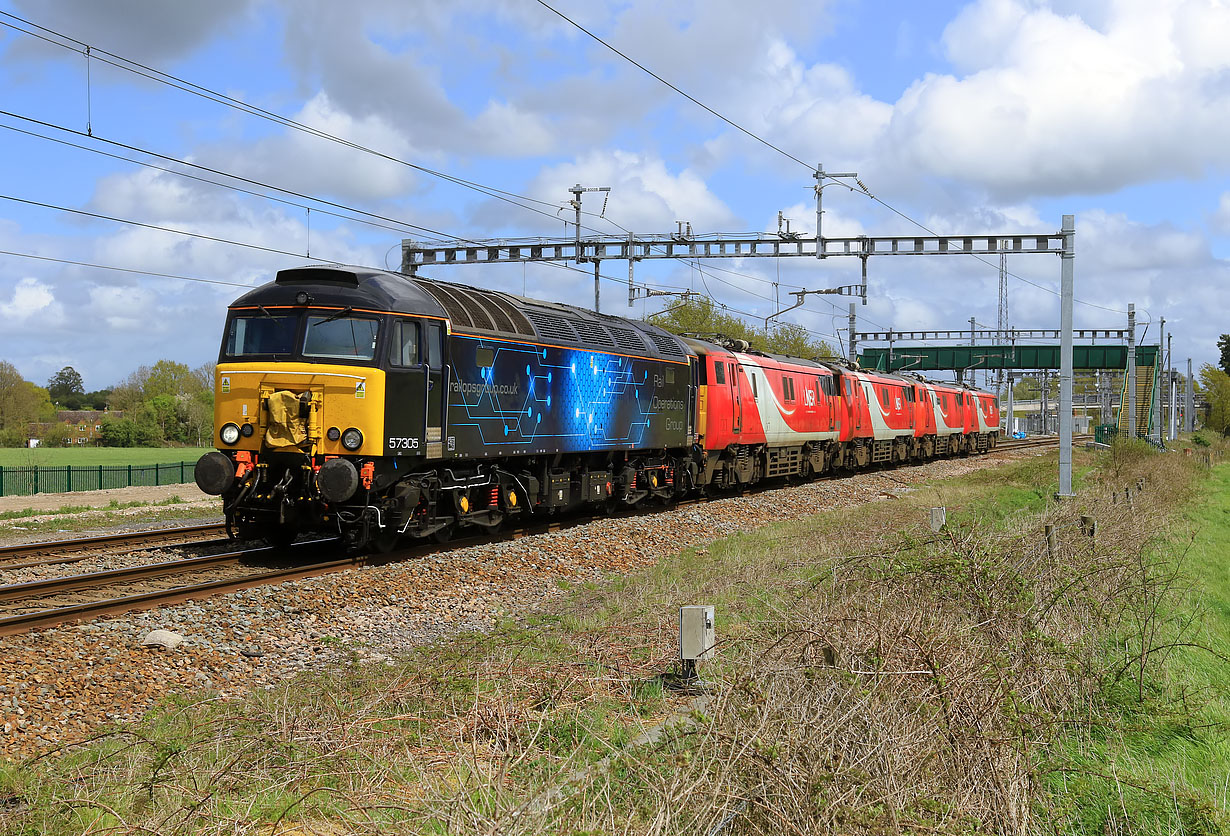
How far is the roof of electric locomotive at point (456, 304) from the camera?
1456 cm

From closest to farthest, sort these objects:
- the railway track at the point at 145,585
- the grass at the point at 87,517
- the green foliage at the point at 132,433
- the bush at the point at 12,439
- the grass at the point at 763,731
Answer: the grass at the point at 763,731 → the railway track at the point at 145,585 → the grass at the point at 87,517 → the bush at the point at 12,439 → the green foliage at the point at 132,433

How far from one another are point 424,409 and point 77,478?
29917 mm

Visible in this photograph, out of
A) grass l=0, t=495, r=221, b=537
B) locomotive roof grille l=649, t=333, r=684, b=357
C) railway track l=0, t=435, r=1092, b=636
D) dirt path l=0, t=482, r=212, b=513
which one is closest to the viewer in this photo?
railway track l=0, t=435, r=1092, b=636

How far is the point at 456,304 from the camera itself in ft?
52.9

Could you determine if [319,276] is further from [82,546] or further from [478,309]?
[82,546]

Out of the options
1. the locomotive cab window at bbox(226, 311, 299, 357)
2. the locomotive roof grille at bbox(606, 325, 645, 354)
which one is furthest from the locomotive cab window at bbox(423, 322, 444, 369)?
the locomotive roof grille at bbox(606, 325, 645, 354)

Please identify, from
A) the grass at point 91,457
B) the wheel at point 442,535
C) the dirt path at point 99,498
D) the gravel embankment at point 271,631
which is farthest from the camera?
the grass at point 91,457

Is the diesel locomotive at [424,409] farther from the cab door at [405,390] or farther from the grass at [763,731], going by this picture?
the grass at [763,731]

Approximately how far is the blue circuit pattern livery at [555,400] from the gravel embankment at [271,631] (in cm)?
185

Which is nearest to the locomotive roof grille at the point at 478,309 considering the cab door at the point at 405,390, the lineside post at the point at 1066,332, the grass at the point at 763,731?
the cab door at the point at 405,390

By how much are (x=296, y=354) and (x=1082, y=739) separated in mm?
11196

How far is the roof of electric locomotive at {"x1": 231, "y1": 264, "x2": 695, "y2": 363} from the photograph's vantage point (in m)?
14.6

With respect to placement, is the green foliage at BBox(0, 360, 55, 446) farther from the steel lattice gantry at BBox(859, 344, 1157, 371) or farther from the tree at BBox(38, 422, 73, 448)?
the steel lattice gantry at BBox(859, 344, 1157, 371)

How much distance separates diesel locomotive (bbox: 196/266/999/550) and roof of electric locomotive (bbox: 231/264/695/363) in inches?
1.3
